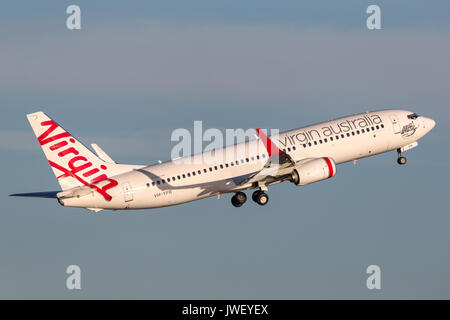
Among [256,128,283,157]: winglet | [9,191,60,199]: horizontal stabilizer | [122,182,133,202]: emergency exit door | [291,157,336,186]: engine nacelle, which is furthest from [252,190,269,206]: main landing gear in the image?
[9,191,60,199]: horizontal stabilizer

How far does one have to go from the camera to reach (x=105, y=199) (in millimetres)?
64688

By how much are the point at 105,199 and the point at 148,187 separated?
3562 mm

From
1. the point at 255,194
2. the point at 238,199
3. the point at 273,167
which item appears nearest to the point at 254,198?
the point at 255,194

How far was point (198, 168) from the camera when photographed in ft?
219

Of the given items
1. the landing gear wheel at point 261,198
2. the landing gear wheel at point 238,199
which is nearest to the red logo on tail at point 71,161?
the landing gear wheel at point 238,199

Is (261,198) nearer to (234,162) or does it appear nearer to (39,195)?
(234,162)

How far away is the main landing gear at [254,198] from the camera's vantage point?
229 ft

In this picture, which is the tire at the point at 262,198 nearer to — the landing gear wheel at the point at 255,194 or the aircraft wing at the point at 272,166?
the landing gear wheel at the point at 255,194

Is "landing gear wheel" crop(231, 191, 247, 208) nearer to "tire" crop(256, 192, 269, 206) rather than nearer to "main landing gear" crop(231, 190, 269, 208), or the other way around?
"main landing gear" crop(231, 190, 269, 208)
